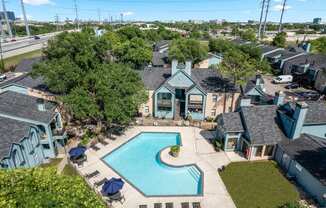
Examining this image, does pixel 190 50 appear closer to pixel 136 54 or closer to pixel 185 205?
pixel 136 54

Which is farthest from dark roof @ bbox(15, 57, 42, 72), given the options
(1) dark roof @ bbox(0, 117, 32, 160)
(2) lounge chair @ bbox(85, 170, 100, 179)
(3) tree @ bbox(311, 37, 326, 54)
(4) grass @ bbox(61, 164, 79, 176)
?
(3) tree @ bbox(311, 37, 326, 54)

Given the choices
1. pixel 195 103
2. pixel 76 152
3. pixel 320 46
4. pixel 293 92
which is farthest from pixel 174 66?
pixel 320 46

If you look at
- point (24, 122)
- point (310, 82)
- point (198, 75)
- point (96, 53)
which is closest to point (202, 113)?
point (198, 75)

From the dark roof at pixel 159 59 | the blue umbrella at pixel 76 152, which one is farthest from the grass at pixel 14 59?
the blue umbrella at pixel 76 152

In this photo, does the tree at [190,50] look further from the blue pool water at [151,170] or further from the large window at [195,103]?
the blue pool water at [151,170]

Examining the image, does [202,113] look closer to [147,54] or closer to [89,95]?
[89,95]
